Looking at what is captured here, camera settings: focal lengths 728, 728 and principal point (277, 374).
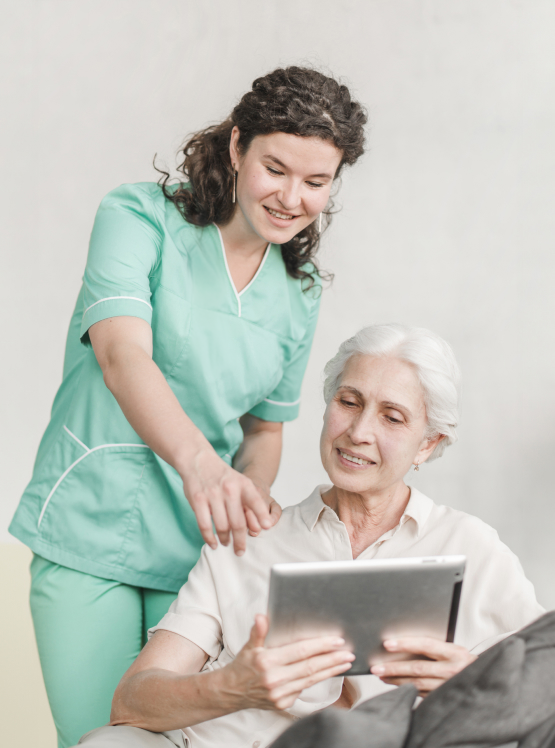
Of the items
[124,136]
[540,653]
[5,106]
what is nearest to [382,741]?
[540,653]

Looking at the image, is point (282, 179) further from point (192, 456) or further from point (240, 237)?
point (192, 456)

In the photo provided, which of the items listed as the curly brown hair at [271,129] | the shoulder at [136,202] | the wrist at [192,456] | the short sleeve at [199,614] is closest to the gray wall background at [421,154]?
the curly brown hair at [271,129]

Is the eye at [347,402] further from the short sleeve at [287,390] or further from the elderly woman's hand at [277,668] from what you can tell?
the elderly woman's hand at [277,668]

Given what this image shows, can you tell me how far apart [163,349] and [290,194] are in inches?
15.5

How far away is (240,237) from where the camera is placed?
151 centimetres

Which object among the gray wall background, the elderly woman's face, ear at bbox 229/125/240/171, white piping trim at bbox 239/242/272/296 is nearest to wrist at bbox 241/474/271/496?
Answer: the elderly woman's face

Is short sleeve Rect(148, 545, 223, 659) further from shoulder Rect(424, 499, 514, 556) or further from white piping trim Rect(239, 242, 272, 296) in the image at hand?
white piping trim Rect(239, 242, 272, 296)

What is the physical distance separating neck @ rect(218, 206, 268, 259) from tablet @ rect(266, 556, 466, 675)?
0.78m

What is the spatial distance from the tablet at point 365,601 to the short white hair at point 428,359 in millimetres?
480

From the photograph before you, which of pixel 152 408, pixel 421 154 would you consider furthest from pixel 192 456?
pixel 421 154

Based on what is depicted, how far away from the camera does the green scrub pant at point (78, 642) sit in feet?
4.65

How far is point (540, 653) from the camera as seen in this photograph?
846 millimetres

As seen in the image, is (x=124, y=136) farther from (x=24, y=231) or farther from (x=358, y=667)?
(x=358, y=667)

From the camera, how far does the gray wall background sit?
241 centimetres
